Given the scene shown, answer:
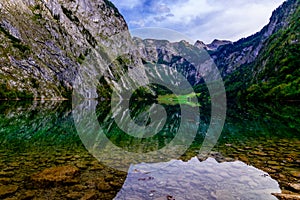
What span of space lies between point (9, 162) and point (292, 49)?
610ft

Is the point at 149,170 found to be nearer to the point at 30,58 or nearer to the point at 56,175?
the point at 56,175

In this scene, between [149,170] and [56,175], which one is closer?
[56,175]

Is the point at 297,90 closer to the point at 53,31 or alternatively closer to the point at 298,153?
the point at 298,153

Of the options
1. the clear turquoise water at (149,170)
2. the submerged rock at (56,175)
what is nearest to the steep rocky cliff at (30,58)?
the clear turquoise water at (149,170)

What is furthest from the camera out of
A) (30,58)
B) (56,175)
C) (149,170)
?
(30,58)

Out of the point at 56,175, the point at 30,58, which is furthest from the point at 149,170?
the point at 30,58

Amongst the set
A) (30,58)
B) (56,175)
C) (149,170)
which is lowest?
(149,170)

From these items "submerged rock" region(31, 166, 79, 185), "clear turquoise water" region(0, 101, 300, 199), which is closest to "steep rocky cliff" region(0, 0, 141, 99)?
"clear turquoise water" region(0, 101, 300, 199)

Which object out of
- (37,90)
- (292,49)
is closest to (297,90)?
(292,49)

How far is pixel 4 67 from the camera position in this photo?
473 ft

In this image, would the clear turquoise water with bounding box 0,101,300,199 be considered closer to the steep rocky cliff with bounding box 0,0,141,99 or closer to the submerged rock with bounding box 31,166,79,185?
the submerged rock with bounding box 31,166,79,185

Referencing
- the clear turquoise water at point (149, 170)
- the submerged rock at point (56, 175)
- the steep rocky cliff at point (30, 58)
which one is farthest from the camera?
the steep rocky cliff at point (30, 58)

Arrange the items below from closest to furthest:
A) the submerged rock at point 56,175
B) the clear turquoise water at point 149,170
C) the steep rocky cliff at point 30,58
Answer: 1. the clear turquoise water at point 149,170
2. the submerged rock at point 56,175
3. the steep rocky cliff at point 30,58

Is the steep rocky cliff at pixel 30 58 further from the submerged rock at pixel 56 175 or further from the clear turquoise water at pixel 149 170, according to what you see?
the submerged rock at pixel 56 175
